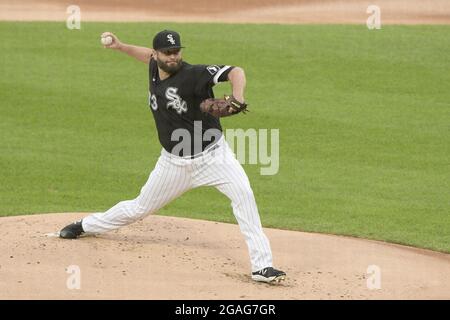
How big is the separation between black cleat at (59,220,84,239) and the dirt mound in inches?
Answer: 413

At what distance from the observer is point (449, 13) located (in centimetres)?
1906

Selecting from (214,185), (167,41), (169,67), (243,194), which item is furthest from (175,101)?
(243,194)

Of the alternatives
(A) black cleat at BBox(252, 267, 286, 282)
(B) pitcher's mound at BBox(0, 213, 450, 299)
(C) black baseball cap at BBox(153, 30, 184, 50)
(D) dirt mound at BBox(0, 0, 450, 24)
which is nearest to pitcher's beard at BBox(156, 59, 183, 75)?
(C) black baseball cap at BBox(153, 30, 184, 50)

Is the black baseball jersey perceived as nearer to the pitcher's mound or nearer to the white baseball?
the white baseball

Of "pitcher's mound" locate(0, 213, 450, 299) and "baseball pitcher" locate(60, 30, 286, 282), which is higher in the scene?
"baseball pitcher" locate(60, 30, 286, 282)

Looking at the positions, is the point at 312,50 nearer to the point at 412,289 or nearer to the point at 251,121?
the point at 251,121

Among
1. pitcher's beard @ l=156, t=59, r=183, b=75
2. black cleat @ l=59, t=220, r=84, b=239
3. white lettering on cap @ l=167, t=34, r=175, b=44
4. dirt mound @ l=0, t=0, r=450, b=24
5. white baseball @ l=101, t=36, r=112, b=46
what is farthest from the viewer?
dirt mound @ l=0, t=0, r=450, b=24

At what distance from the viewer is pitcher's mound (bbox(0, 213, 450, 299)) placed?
7605 mm

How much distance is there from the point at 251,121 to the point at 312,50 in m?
3.28

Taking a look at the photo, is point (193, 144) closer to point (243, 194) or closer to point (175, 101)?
point (175, 101)

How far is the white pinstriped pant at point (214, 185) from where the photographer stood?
792cm

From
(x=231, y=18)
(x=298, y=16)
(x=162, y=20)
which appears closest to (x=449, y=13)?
(x=298, y=16)

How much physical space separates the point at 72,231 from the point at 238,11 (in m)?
11.5

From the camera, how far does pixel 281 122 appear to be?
543 inches
